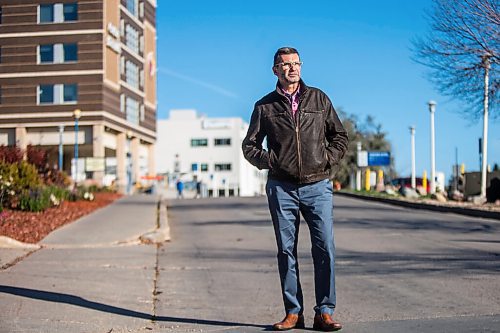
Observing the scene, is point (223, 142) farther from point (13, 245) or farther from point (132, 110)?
point (13, 245)

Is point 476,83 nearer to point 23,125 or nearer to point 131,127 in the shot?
point 23,125

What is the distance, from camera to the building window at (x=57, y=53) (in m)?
45.1

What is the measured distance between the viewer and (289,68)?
18.5 ft

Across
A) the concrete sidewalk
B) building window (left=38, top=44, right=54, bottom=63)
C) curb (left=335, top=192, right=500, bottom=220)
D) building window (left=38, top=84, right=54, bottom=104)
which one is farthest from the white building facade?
the concrete sidewalk

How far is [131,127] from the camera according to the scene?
61.7 meters

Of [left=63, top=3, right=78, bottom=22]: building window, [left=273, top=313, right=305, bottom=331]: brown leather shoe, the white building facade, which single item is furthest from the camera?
the white building facade

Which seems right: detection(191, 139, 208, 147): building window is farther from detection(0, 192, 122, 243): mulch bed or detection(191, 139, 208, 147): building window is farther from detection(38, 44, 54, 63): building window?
detection(0, 192, 122, 243): mulch bed

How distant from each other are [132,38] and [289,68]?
178ft

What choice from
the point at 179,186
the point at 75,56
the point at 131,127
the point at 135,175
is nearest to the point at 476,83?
the point at 75,56

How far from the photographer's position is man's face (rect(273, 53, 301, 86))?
18.5ft

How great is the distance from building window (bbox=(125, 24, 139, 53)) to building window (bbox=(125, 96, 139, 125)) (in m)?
3.99

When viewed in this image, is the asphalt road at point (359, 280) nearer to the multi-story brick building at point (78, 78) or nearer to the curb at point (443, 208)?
the curb at point (443, 208)

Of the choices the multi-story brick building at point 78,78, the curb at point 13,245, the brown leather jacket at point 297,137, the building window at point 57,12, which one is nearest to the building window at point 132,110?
the multi-story brick building at point 78,78

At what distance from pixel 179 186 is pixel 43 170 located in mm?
31647
